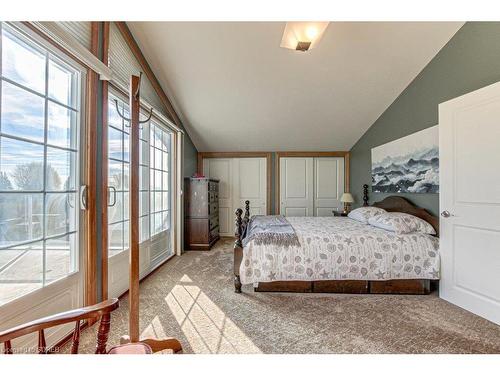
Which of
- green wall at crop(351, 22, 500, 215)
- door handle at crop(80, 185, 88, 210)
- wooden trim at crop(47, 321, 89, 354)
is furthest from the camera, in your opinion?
green wall at crop(351, 22, 500, 215)

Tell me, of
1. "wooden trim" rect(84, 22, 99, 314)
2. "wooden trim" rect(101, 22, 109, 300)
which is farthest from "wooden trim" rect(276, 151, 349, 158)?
"wooden trim" rect(84, 22, 99, 314)

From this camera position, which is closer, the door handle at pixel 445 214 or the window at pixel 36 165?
the window at pixel 36 165

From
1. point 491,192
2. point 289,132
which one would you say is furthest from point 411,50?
point 289,132

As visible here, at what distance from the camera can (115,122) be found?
2291 mm

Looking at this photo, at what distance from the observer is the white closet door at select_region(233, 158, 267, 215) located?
5141mm

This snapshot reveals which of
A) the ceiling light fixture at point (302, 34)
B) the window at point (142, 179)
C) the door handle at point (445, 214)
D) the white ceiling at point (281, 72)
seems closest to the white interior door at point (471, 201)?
the door handle at point (445, 214)

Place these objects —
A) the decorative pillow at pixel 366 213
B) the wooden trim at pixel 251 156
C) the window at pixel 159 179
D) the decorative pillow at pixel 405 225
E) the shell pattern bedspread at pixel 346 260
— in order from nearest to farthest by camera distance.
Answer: the shell pattern bedspread at pixel 346 260 → the decorative pillow at pixel 405 225 → the decorative pillow at pixel 366 213 → the window at pixel 159 179 → the wooden trim at pixel 251 156

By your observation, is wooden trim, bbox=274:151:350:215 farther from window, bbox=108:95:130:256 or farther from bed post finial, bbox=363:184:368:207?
window, bbox=108:95:130:256

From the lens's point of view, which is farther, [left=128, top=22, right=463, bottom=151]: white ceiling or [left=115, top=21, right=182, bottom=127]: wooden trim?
[left=128, top=22, right=463, bottom=151]: white ceiling

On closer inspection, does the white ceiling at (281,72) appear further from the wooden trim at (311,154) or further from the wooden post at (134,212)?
the wooden post at (134,212)

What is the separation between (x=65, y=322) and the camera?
2.55ft

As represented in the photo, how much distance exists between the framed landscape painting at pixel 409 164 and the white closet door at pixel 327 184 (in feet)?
3.78

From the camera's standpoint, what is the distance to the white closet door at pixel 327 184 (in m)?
5.03

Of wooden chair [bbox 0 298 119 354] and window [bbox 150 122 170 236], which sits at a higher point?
window [bbox 150 122 170 236]
